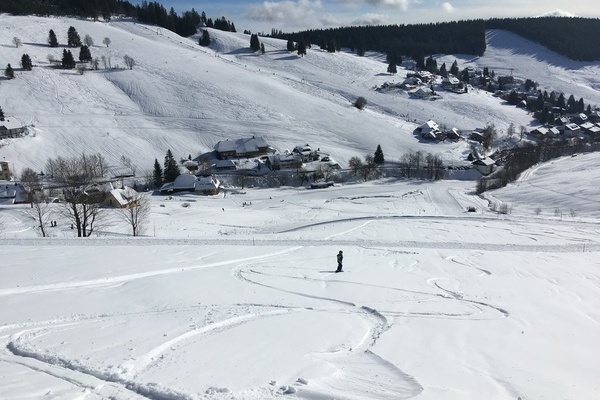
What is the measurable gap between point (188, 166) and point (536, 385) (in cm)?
5600

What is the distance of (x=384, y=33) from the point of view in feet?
643

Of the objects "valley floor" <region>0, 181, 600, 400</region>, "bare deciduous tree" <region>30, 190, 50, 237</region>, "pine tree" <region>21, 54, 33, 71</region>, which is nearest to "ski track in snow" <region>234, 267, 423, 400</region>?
"valley floor" <region>0, 181, 600, 400</region>

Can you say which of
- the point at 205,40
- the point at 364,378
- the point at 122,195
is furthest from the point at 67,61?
the point at 364,378

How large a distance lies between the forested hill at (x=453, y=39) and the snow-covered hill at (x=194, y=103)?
53.4 meters

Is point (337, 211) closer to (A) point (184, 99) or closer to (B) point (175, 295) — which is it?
(B) point (175, 295)

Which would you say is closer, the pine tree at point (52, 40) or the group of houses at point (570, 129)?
the group of houses at point (570, 129)

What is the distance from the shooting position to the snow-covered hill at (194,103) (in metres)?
65.1

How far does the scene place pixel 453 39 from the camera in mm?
190750

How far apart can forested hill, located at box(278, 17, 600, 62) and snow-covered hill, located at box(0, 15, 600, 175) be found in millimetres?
53350

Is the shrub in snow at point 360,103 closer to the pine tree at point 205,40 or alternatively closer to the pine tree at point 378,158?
the pine tree at point 378,158

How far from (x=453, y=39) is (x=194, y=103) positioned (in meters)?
154

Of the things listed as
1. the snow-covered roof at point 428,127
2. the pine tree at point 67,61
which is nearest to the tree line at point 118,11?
the pine tree at point 67,61

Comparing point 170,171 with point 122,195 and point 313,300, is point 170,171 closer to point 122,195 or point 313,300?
point 122,195

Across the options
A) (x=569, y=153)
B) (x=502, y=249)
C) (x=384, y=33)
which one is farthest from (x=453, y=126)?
(x=384, y=33)
